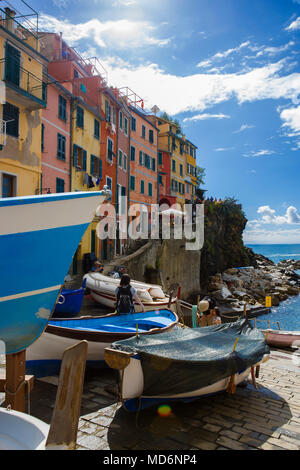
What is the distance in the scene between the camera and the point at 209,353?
17.7ft

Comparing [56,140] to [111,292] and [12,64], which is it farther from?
[111,292]

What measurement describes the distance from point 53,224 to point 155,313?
618 centimetres

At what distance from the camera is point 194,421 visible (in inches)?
194

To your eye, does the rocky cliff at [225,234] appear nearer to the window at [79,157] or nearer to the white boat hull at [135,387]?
the window at [79,157]

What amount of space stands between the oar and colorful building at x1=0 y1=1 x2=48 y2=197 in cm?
1390

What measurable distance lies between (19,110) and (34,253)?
47.0ft

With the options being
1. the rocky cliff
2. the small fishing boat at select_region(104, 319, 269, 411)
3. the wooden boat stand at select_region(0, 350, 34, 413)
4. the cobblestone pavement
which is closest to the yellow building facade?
the cobblestone pavement

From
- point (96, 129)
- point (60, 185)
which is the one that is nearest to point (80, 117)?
point (96, 129)

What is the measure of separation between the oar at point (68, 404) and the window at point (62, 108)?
1994cm

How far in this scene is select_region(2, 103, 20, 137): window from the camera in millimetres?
15092

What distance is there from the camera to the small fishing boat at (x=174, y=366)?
4.66 m

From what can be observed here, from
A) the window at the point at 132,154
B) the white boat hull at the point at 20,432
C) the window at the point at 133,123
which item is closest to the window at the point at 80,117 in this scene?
the window at the point at 132,154
